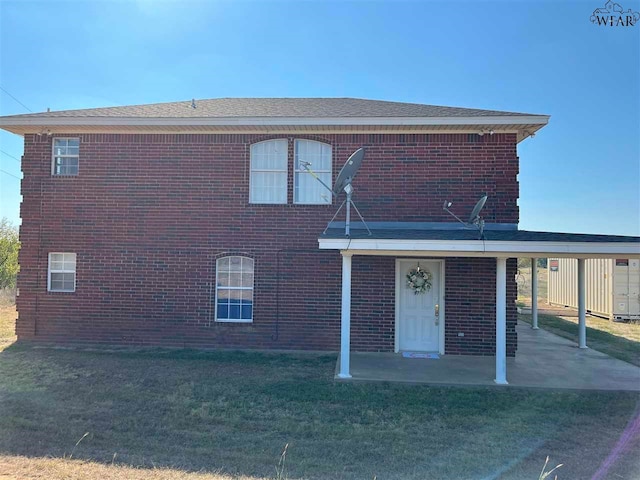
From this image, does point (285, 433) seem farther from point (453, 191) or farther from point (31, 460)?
point (453, 191)

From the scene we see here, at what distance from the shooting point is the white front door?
9.83 m

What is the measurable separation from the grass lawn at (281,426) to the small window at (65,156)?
464 cm

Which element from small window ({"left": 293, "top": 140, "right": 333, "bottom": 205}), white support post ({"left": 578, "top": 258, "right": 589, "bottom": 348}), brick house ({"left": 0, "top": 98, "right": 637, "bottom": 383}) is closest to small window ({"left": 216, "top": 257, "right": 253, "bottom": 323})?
brick house ({"left": 0, "top": 98, "right": 637, "bottom": 383})

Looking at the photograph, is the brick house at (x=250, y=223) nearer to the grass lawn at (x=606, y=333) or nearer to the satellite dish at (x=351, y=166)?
the satellite dish at (x=351, y=166)

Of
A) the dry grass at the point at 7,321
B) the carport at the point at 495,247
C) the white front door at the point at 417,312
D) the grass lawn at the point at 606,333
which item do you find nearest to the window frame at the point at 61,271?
the dry grass at the point at 7,321

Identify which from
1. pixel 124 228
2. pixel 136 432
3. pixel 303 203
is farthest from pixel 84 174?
pixel 136 432

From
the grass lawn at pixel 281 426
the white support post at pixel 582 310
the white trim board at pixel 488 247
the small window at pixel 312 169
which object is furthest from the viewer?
the white support post at pixel 582 310

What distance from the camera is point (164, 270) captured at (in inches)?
402

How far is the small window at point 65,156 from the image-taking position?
10578mm

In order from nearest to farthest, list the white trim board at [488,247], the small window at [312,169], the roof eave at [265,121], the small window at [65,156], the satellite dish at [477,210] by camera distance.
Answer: the white trim board at [488,247], the satellite dish at [477,210], the roof eave at [265,121], the small window at [312,169], the small window at [65,156]

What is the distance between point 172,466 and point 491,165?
846 cm

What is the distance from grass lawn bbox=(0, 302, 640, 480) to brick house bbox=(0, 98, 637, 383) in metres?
1.98

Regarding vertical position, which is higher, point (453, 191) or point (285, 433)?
point (453, 191)

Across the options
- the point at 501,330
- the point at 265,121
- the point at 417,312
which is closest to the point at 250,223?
the point at 265,121
